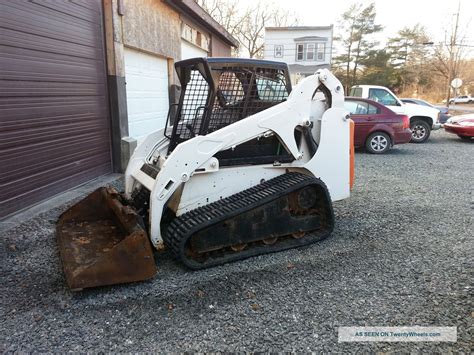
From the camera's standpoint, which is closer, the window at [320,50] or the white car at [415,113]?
the white car at [415,113]

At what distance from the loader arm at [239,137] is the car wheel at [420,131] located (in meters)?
10.0

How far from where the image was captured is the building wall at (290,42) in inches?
1325

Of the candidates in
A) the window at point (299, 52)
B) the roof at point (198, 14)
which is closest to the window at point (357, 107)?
the roof at point (198, 14)

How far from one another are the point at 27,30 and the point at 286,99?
11.8ft

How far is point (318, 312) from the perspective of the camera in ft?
9.04

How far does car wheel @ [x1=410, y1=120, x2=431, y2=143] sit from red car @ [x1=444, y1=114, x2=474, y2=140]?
1134mm

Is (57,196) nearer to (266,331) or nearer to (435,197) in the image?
(266,331)

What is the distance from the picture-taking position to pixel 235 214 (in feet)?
11.2

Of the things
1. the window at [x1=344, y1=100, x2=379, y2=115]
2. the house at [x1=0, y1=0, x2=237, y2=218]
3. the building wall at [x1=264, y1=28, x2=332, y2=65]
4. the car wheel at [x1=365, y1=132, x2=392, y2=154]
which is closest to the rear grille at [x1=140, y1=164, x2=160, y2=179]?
the house at [x1=0, y1=0, x2=237, y2=218]

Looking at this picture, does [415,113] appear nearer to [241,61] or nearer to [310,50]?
[241,61]

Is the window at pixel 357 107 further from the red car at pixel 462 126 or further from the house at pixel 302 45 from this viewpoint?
the house at pixel 302 45

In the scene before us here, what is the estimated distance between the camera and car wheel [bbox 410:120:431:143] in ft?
42.2

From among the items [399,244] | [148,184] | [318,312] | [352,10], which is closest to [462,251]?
[399,244]

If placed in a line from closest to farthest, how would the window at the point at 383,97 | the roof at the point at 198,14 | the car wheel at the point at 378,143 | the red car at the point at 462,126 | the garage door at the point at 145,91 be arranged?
the garage door at the point at 145,91 < the roof at the point at 198,14 < the car wheel at the point at 378,143 < the window at the point at 383,97 < the red car at the point at 462,126
